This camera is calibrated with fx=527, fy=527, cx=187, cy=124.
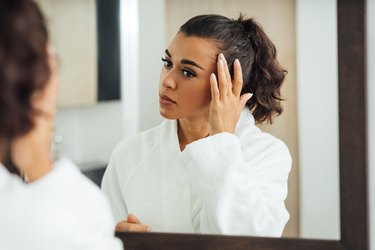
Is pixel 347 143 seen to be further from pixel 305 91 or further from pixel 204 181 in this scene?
pixel 204 181

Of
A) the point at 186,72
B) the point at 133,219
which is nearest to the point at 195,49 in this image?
the point at 186,72

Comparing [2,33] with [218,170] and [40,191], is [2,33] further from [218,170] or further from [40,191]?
[218,170]

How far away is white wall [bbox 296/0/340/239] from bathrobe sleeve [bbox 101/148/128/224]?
0.26 meters

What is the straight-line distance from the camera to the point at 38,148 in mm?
507

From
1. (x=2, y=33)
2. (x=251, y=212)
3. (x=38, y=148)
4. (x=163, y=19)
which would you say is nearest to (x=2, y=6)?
(x=2, y=33)

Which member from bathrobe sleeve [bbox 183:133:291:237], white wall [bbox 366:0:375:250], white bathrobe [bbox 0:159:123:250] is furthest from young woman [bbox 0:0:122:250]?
white wall [bbox 366:0:375:250]

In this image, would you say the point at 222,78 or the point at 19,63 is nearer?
the point at 19,63

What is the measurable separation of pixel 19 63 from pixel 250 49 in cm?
35

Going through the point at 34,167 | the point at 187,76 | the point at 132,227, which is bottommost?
Answer: the point at 132,227

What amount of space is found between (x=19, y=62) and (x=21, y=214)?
0.13 m

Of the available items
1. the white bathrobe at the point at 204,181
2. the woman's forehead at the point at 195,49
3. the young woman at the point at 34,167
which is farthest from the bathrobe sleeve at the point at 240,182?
the young woman at the point at 34,167

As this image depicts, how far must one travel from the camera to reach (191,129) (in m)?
0.74

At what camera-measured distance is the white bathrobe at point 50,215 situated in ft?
1.52

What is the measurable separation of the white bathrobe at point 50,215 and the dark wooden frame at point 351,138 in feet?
0.96
